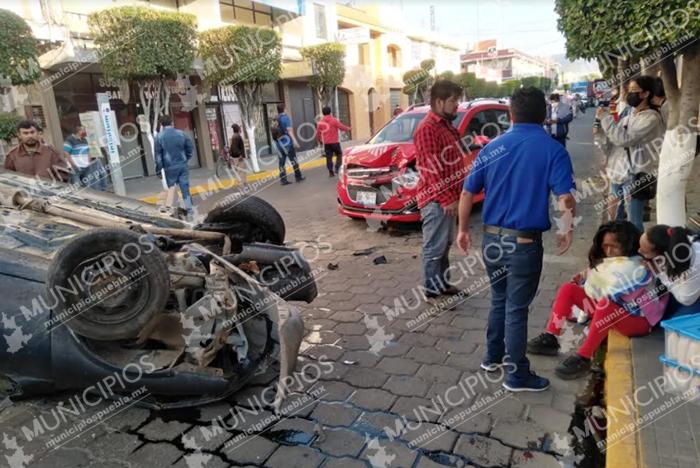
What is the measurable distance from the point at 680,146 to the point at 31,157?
267 inches

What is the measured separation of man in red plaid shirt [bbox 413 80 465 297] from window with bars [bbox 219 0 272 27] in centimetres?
1776

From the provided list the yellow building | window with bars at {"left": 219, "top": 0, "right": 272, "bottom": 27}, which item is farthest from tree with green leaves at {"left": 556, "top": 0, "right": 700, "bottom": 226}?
window with bars at {"left": 219, "top": 0, "right": 272, "bottom": 27}

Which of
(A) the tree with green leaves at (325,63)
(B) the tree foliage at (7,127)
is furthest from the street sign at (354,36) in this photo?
(B) the tree foliage at (7,127)

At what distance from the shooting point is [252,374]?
3.27 meters

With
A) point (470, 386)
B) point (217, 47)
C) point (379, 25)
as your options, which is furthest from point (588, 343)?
point (379, 25)

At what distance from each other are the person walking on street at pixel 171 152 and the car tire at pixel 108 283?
639cm

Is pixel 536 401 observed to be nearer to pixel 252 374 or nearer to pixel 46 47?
pixel 252 374

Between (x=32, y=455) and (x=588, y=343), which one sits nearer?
(x=32, y=455)

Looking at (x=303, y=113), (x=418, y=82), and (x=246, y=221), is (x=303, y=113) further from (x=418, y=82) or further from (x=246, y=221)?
(x=246, y=221)

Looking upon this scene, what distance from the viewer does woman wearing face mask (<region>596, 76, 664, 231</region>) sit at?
4.46 metres

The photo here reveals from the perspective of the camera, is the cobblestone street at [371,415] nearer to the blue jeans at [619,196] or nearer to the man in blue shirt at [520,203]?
the man in blue shirt at [520,203]

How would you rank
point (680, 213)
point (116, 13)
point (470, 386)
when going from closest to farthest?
1. point (470, 386)
2. point (680, 213)
3. point (116, 13)

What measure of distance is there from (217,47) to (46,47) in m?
4.48

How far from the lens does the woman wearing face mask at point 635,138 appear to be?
175 inches
